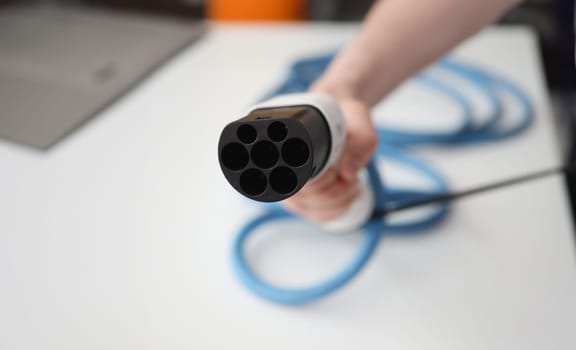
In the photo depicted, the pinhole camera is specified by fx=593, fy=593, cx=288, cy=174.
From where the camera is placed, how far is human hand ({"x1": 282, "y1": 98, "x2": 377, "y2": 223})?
377 millimetres

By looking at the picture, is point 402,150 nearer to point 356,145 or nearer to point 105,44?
point 356,145

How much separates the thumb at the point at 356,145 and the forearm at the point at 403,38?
0.23ft

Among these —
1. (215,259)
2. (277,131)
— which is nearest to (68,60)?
(215,259)

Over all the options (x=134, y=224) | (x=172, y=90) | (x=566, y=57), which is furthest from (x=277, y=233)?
(x=566, y=57)

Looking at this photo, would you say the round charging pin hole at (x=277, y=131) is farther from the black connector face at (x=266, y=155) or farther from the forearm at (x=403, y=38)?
the forearm at (x=403, y=38)

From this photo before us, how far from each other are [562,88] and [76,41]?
0.71m

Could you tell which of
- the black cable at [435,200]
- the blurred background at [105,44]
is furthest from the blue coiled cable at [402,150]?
the blurred background at [105,44]

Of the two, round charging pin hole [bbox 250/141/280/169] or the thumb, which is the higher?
the thumb

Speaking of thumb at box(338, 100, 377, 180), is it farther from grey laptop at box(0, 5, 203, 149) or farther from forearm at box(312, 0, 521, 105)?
grey laptop at box(0, 5, 203, 149)

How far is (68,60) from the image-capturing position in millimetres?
718

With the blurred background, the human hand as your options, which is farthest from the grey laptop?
the human hand

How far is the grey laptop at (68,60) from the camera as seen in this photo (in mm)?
601

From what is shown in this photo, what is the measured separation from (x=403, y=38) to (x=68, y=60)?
0.43 m

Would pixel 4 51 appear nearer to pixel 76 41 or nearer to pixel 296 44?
pixel 76 41
